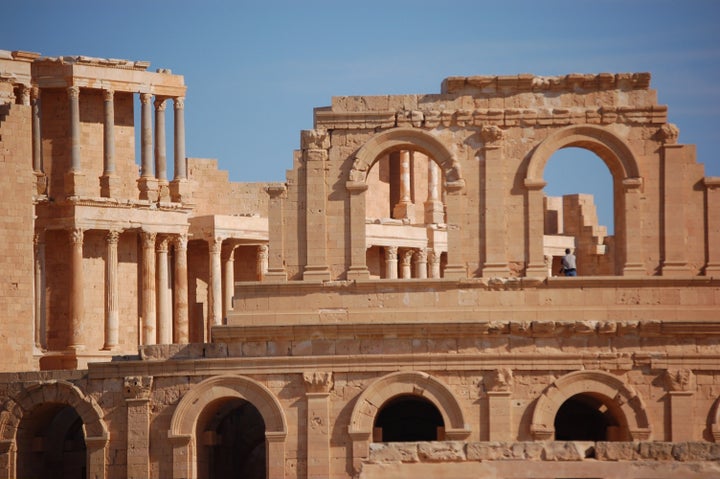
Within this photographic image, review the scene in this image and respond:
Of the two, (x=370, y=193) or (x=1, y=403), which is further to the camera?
(x=370, y=193)

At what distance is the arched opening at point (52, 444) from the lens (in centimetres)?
5491

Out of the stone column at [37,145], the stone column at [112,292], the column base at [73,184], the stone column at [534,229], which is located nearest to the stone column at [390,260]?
the stone column at [112,292]

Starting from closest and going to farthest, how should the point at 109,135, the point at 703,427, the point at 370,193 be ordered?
the point at 703,427
the point at 109,135
the point at 370,193

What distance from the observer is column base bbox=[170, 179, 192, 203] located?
70562 millimetres

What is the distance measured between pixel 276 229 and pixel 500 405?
7226 millimetres

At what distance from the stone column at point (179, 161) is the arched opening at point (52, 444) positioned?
13980mm

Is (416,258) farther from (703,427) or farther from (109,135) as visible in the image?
(703,427)

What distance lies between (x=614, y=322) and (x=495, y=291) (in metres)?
3.06

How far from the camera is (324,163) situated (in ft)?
177

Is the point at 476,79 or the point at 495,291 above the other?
the point at 476,79

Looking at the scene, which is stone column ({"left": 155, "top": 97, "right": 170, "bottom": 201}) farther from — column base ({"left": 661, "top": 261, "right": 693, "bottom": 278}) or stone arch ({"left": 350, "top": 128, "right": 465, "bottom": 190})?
column base ({"left": 661, "top": 261, "right": 693, "bottom": 278})

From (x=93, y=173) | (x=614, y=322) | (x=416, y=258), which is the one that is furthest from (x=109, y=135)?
(x=614, y=322)

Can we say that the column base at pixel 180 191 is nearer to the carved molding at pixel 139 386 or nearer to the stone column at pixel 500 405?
the carved molding at pixel 139 386

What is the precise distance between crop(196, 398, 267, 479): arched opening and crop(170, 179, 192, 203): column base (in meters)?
14.0
